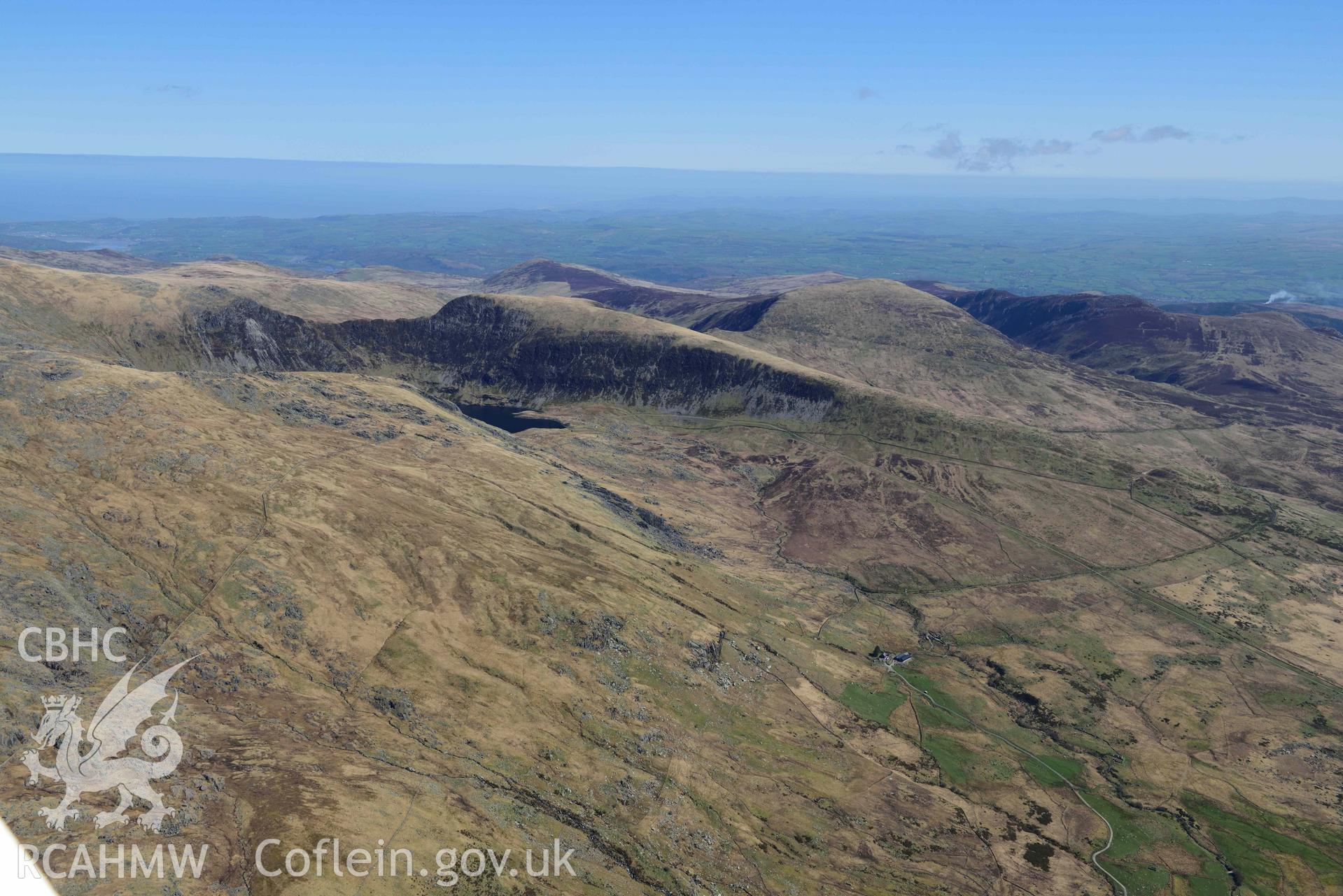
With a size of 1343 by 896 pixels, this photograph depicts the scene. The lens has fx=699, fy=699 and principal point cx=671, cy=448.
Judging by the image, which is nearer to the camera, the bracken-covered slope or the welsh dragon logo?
the welsh dragon logo

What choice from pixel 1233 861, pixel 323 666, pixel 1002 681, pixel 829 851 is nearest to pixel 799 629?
pixel 1002 681

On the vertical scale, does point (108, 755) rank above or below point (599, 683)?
above

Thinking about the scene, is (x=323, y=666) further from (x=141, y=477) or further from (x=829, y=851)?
(x=829, y=851)

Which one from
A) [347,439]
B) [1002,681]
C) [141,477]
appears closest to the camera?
[141,477]

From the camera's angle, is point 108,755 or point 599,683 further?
point 599,683
